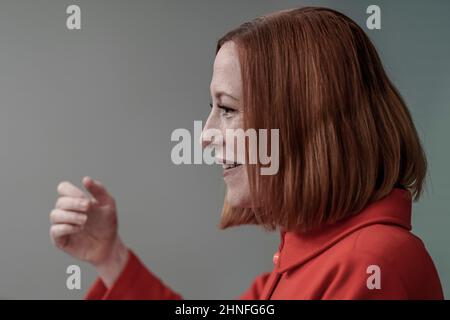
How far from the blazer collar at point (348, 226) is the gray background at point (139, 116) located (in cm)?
29

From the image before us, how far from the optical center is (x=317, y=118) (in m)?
0.71

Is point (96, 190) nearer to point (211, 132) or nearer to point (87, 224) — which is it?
point (87, 224)

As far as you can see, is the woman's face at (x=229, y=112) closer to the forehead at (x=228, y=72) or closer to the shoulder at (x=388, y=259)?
the forehead at (x=228, y=72)

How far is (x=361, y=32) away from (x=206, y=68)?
0.35 meters

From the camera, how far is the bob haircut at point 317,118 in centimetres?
71

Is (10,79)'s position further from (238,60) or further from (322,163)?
(322,163)

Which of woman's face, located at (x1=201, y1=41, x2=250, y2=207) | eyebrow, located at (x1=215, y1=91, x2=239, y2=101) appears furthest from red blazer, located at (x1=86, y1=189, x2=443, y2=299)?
eyebrow, located at (x1=215, y1=91, x2=239, y2=101)

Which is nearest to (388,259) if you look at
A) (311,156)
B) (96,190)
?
(311,156)

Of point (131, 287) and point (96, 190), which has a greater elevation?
point (96, 190)

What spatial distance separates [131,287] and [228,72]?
32 cm

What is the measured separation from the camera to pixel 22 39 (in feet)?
3.08
